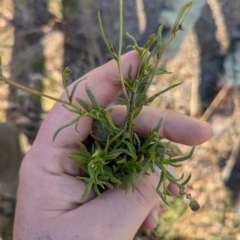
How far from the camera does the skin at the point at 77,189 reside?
3.51ft

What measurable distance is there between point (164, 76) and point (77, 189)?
1124 millimetres

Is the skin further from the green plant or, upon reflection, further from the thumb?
the green plant

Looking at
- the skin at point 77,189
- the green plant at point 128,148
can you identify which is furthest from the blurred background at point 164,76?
the green plant at point 128,148

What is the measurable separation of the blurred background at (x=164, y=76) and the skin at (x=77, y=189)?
0.87 m

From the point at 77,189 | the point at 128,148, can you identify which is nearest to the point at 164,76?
the point at 77,189

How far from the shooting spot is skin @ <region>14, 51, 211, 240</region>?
1.07 metres

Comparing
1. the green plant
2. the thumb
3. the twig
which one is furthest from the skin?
the twig

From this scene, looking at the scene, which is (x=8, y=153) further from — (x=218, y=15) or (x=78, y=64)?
(x=218, y=15)

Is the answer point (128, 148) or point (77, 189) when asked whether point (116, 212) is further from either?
point (128, 148)

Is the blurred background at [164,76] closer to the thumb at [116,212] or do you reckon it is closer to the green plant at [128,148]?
the thumb at [116,212]

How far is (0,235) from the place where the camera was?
6.66 ft

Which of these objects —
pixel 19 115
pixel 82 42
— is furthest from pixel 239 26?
pixel 19 115

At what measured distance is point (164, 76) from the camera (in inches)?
81.7

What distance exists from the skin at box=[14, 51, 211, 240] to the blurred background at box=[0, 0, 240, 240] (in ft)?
2.86
